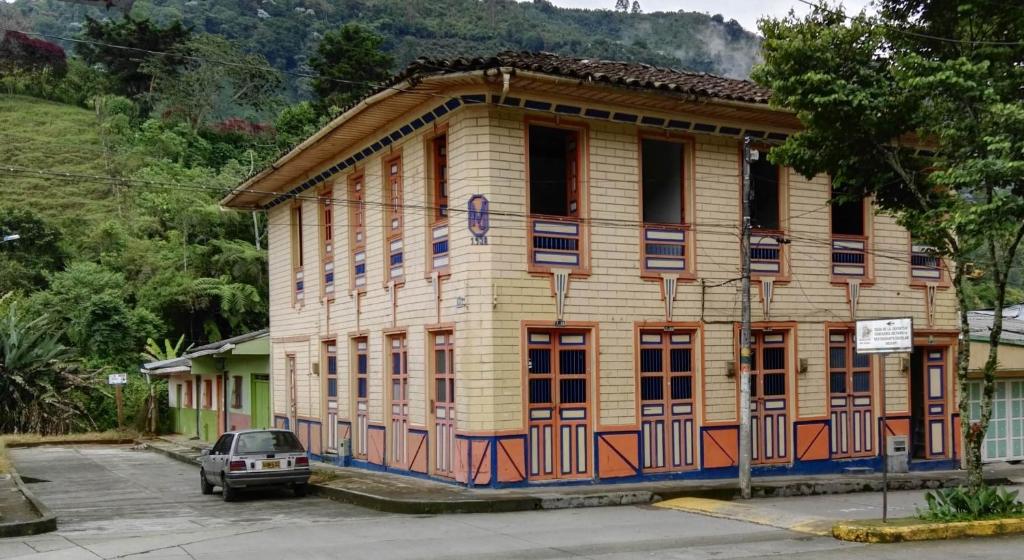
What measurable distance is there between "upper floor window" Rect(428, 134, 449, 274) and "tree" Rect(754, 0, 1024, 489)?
611 centimetres

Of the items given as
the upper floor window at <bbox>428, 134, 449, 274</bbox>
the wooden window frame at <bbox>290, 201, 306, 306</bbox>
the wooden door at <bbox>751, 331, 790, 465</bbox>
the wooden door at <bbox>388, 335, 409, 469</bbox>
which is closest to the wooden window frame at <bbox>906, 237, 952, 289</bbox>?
the wooden door at <bbox>751, 331, 790, 465</bbox>

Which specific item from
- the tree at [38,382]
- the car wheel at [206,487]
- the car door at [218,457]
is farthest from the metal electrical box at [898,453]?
the tree at [38,382]

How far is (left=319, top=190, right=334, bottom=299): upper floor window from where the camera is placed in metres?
25.3

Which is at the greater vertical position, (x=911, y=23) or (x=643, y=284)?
(x=911, y=23)

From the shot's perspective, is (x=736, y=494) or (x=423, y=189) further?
(x=423, y=189)

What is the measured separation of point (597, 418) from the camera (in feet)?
62.9

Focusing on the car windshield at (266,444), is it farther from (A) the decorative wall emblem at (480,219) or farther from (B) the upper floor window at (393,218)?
(A) the decorative wall emblem at (480,219)

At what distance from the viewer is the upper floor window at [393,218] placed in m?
21.6

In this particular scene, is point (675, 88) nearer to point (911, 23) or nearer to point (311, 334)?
point (911, 23)

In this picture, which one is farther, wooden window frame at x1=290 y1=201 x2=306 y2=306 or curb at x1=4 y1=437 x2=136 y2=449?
curb at x1=4 y1=437 x2=136 y2=449

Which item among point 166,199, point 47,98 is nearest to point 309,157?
point 166,199

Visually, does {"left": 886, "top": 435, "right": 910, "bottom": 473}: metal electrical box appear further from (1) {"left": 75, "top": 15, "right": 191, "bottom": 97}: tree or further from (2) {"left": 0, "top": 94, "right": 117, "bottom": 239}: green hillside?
(1) {"left": 75, "top": 15, "right": 191, "bottom": 97}: tree

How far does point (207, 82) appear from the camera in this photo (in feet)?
271

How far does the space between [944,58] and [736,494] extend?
24.7ft
